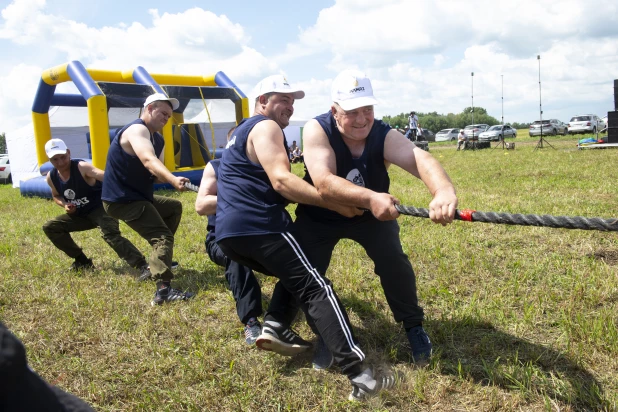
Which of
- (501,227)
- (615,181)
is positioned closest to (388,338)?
(501,227)

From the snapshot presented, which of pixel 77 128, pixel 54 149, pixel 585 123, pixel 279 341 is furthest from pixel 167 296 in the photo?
pixel 585 123

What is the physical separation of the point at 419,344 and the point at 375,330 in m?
0.47

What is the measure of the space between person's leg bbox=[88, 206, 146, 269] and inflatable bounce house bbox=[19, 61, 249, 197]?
6321mm

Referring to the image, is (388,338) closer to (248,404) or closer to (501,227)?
(248,404)

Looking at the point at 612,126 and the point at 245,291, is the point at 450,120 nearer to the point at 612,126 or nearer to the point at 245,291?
the point at 612,126

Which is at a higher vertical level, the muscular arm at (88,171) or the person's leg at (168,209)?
the muscular arm at (88,171)

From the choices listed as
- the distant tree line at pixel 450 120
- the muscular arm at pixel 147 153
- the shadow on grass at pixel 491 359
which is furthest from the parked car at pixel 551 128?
the distant tree line at pixel 450 120

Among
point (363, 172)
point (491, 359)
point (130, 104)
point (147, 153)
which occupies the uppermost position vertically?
point (130, 104)

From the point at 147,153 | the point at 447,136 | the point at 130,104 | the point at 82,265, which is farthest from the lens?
the point at 447,136

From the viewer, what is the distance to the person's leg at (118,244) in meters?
5.32

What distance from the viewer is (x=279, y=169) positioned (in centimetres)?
288

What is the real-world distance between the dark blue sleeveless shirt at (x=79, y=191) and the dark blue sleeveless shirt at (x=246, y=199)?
113 inches

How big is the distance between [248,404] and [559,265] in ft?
9.94

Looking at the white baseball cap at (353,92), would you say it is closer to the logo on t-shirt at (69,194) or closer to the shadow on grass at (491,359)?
the shadow on grass at (491,359)
